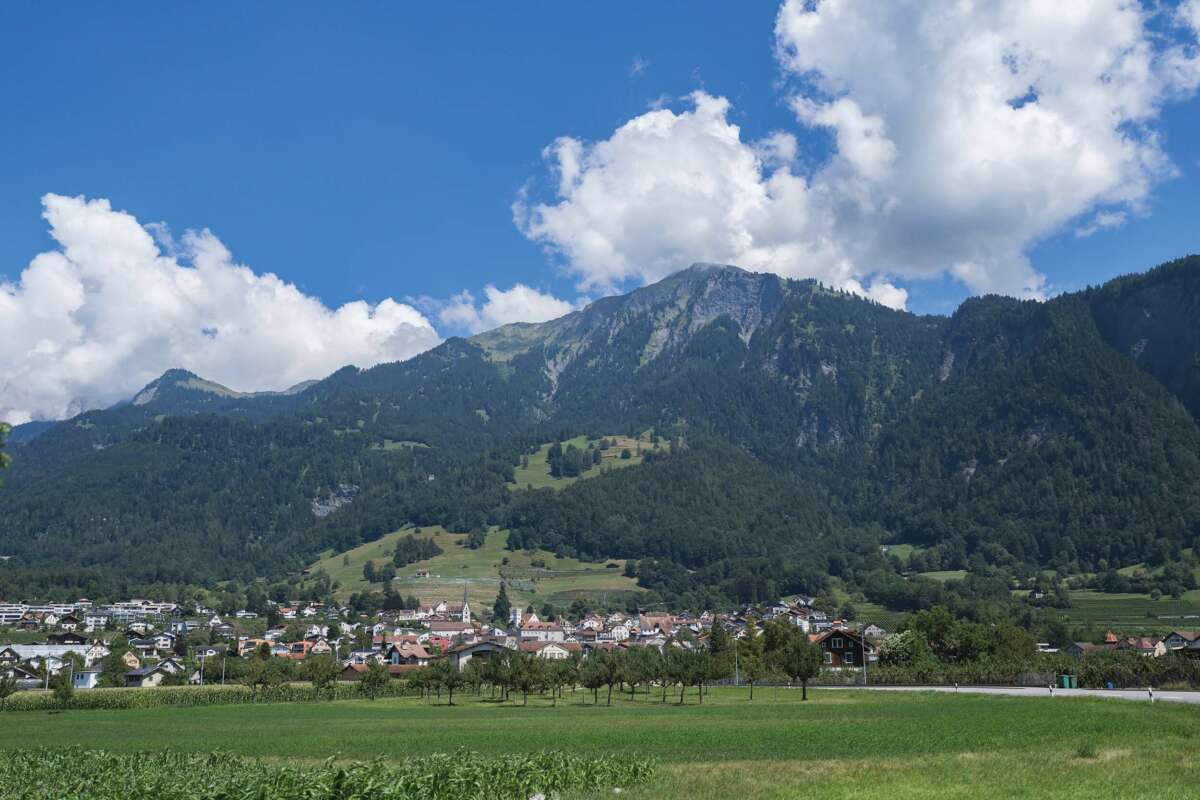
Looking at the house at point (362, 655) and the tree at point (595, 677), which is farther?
the house at point (362, 655)

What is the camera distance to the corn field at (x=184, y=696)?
95062mm

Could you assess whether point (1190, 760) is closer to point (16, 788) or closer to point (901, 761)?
point (901, 761)

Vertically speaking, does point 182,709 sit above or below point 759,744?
below

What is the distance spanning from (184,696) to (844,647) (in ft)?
292

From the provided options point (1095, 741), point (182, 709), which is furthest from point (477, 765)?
point (182, 709)

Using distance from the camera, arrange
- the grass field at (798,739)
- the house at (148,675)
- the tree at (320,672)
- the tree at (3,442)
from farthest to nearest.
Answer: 1. the house at (148,675)
2. the tree at (320,672)
3. the grass field at (798,739)
4. the tree at (3,442)

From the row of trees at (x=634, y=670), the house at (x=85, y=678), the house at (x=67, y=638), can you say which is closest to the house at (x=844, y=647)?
the row of trees at (x=634, y=670)

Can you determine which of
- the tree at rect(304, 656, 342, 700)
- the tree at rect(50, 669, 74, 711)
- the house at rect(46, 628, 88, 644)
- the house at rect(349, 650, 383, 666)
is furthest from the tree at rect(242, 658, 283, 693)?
the house at rect(46, 628, 88, 644)

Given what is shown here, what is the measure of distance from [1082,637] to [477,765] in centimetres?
15274

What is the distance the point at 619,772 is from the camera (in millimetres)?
29766

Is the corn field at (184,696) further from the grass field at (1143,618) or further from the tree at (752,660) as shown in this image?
the grass field at (1143,618)

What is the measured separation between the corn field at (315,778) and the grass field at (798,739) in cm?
298

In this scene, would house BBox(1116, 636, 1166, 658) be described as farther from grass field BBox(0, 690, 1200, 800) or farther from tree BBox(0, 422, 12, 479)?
tree BBox(0, 422, 12, 479)

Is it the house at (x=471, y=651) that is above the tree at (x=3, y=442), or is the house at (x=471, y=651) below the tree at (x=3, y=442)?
below
